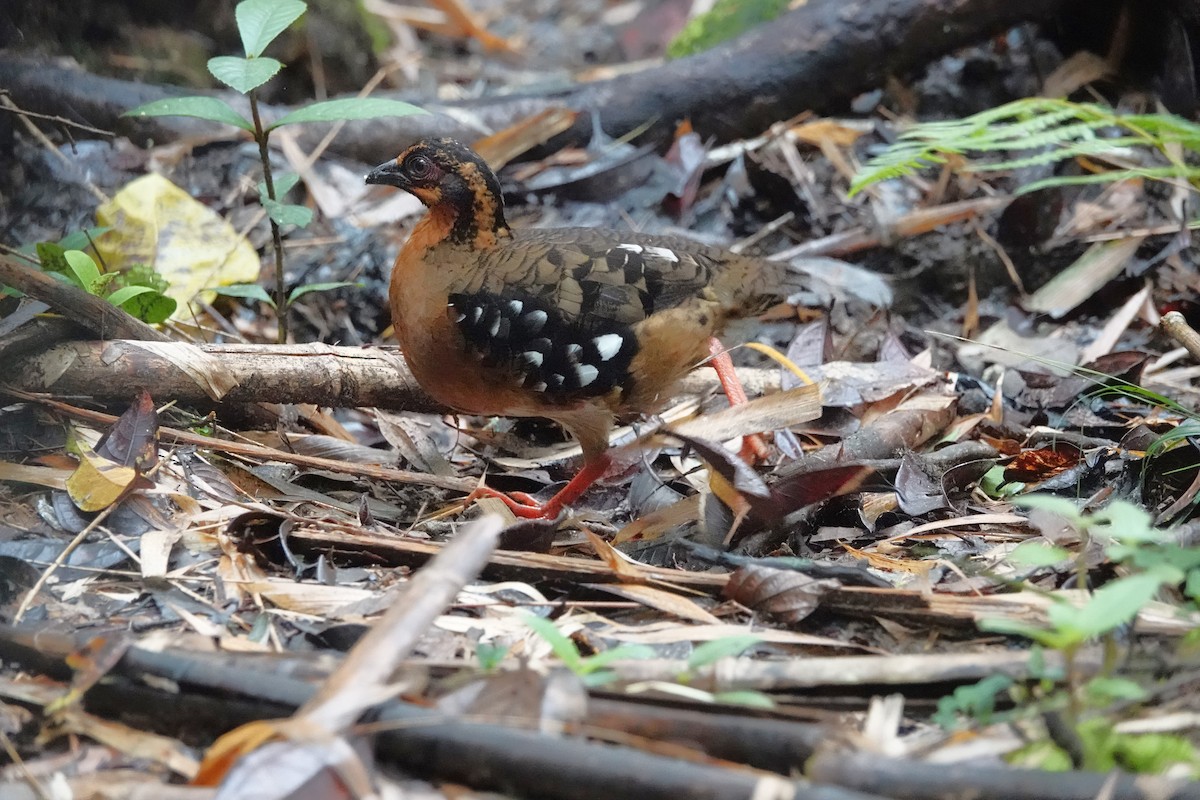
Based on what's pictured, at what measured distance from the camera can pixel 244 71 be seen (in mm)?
3480

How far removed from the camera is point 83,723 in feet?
7.02

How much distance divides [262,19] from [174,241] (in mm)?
1534

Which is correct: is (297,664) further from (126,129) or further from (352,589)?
(126,129)

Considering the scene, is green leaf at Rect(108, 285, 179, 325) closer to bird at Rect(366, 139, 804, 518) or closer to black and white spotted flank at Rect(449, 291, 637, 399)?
bird at Rect(366, 139, 804, 518)

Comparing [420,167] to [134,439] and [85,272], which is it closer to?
[85,272]

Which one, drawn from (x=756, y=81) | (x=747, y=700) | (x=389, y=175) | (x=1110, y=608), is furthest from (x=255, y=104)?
(x=756, y=81)

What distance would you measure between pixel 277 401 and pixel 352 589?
1.15m

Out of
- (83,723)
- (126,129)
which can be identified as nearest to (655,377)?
(83,723)

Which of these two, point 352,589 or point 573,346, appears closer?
point 352,589

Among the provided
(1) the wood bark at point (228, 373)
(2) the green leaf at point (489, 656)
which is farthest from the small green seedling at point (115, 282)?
(2) the green leaf at point (489, 656)

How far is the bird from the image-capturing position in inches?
141

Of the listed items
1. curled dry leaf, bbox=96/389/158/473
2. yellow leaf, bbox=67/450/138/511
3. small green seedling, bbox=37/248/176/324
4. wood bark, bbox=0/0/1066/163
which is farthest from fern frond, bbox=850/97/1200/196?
yellow leaf, bbox=67/450/138/511

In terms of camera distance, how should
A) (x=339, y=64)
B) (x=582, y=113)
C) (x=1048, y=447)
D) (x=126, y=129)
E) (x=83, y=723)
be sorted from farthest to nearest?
(x=339, y=64) → (x=582, y=113) → (x=126, y=129) → (x=1048, y=447) → (x=83, y=723)

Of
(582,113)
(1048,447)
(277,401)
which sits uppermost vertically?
(582,113)
